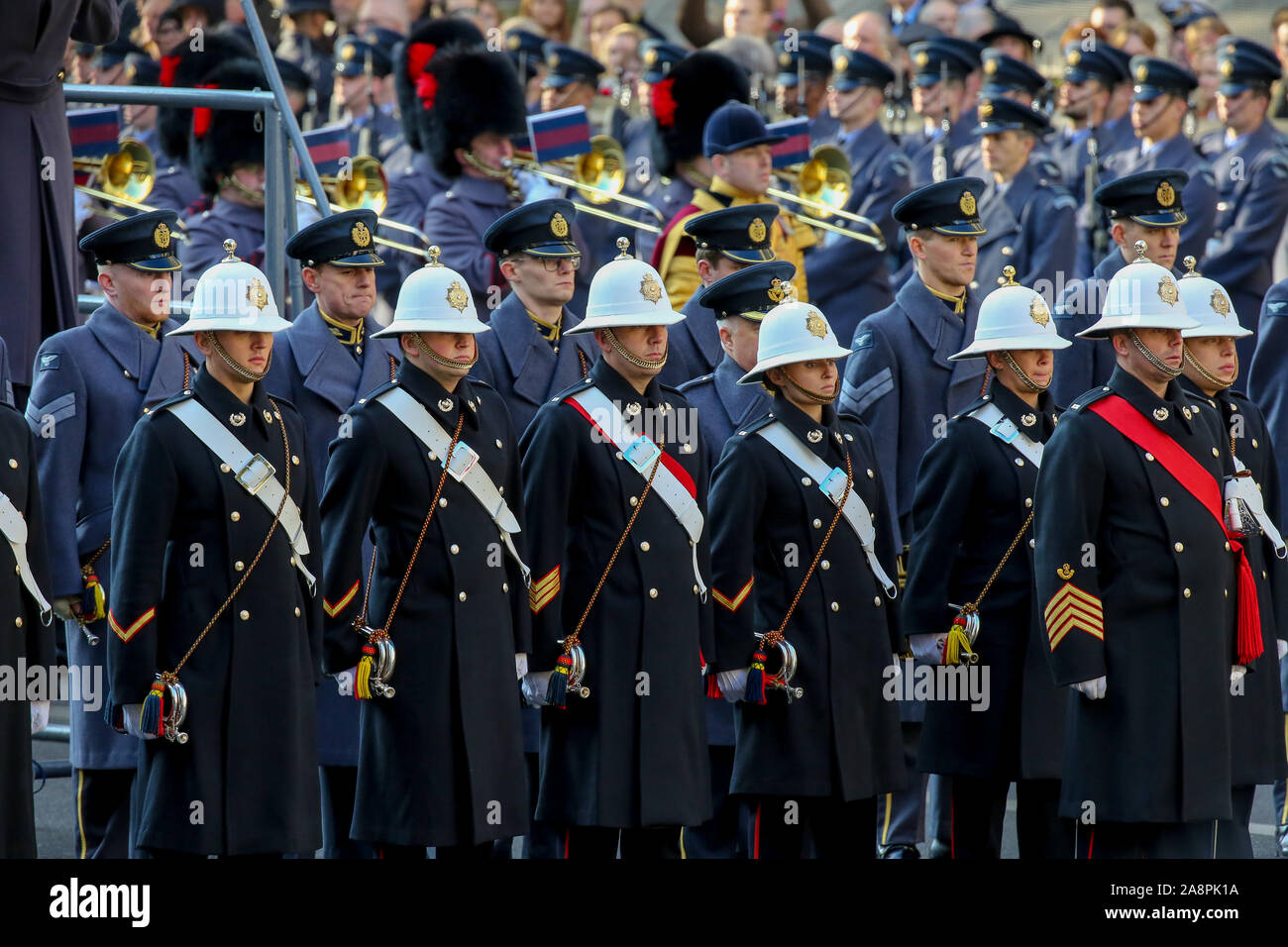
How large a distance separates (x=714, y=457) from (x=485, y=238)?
1.17 metres

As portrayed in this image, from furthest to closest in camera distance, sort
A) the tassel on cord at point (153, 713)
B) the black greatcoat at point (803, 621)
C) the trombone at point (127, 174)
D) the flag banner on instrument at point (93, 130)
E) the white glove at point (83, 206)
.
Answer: the trombone at point (127, 174), the white glove at point (83, 206), the flag banner on instrument at point (93, 130), the black greatcoat at point (803, 621), the tassel on cord at point (153, 713)

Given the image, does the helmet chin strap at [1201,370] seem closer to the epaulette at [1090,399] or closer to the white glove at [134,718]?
the epaulette at [1090,399]

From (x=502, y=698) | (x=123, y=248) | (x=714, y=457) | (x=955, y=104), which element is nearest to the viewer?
(x=502, y=698)

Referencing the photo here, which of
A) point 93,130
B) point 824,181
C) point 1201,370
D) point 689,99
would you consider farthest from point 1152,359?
point 824,181

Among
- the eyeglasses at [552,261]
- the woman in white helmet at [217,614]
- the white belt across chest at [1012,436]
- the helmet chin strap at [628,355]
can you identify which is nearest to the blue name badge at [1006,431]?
the white belt across chest at [1012,436]

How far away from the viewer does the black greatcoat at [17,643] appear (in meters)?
7.16

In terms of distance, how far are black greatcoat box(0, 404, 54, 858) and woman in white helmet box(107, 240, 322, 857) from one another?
0.82 feet

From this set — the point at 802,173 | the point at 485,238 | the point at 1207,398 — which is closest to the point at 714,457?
the point at 485,238

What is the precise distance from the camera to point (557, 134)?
13117mm

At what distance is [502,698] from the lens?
25.5 feet

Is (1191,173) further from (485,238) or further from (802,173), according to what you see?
(485,238)

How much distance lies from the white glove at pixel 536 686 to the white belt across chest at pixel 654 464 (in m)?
0.59

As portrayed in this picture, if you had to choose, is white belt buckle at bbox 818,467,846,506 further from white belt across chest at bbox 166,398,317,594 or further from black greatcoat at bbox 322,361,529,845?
white belt across chest at bbox 166,398,317,594
